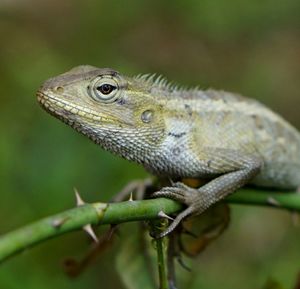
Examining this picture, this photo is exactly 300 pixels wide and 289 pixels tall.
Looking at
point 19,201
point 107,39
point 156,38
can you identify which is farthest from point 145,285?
point 156,38

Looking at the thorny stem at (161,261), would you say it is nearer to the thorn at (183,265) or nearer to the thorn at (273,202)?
the thorn at (183,265)

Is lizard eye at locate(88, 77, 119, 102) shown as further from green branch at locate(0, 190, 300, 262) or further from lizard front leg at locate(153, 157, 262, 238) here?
green branch at locate(0, 190, 300, 262)

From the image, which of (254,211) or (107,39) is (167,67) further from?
(254,211)

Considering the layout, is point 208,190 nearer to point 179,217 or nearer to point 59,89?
point 179,217

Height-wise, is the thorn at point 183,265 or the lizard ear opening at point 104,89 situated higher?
the lizard ear opening at point 104,89

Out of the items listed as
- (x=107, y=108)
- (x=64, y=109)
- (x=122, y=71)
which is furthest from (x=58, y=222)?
(x=122, y=71)

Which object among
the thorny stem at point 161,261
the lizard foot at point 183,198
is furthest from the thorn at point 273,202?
the thorny stem at point 161,261

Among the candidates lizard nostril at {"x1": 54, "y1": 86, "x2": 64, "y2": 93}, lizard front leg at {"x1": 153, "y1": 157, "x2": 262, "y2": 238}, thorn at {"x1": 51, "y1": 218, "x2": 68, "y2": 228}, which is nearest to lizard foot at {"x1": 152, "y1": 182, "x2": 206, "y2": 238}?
lizard front leg at {"x1": 153, "y1": 157, "x2": 262, "y2": 238}

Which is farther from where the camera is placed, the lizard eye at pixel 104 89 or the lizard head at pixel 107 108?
the lizard eye at pixel 104 89
